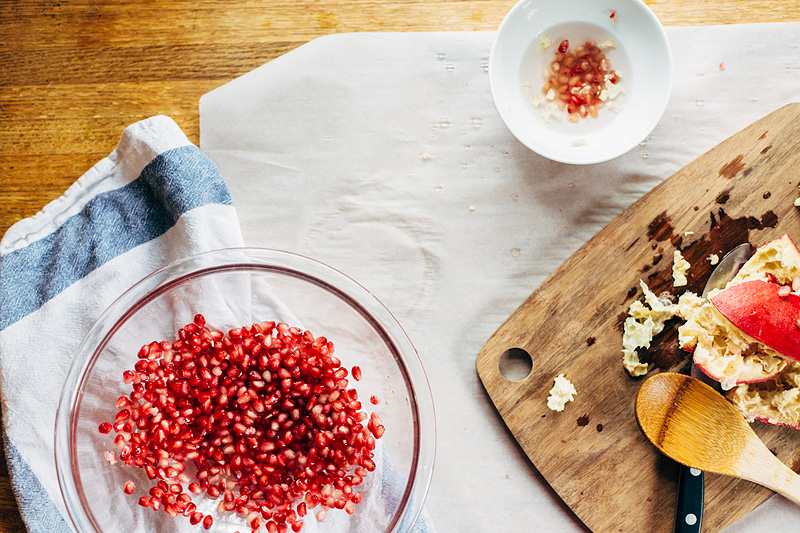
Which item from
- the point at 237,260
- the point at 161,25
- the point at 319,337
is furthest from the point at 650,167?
the point at 161,25

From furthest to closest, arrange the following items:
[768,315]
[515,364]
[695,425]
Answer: [515,364], [695,425], [768,315]

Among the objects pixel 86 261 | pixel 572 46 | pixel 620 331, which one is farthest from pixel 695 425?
pixel 86 261

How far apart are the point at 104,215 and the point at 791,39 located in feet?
6.38

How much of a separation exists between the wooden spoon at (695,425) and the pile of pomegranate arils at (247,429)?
0.70m

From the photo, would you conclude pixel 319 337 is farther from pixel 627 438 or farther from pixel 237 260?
pixel 627 438

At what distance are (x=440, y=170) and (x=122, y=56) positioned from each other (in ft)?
3.19

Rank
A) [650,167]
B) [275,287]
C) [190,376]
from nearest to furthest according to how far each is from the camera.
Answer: [190,376], [275,287], [650,167]

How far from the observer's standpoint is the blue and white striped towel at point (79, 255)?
144 centimetres

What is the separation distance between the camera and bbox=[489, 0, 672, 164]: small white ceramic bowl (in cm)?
150

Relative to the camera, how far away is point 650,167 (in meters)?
1.59

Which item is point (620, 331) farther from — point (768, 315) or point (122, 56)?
point (122, 56)

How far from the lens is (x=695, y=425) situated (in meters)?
1.45

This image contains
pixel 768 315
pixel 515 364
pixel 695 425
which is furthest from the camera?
pixel 515 364

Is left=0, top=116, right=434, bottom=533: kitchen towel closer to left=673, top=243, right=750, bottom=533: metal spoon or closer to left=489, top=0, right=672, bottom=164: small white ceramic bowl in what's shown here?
left=673, top=243, right=750, bottom=533: metal spoon
